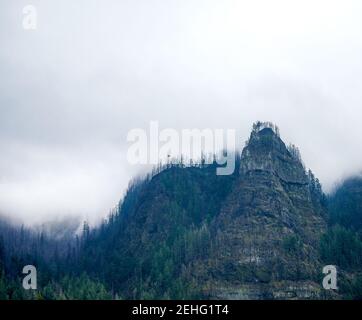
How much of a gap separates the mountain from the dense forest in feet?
1.18

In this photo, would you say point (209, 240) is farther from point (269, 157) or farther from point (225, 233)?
point (269, 157)

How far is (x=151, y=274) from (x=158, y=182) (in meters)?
49.8

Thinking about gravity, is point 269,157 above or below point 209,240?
above

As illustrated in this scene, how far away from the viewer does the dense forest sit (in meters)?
121

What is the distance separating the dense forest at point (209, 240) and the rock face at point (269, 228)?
0.35 meters

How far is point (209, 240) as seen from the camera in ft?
464

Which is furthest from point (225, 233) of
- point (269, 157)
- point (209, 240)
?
point (269, 157)

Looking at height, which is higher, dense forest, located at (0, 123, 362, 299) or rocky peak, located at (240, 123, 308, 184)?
rocky peak, located at (240, 123, 308, 184)

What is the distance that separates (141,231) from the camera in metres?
164

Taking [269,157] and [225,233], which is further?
[269,157]

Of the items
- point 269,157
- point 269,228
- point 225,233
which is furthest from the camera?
point 269,157

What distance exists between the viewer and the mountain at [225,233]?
4820 inches

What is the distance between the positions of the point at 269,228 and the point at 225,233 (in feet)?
44.1

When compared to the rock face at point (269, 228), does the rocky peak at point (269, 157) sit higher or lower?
higher
